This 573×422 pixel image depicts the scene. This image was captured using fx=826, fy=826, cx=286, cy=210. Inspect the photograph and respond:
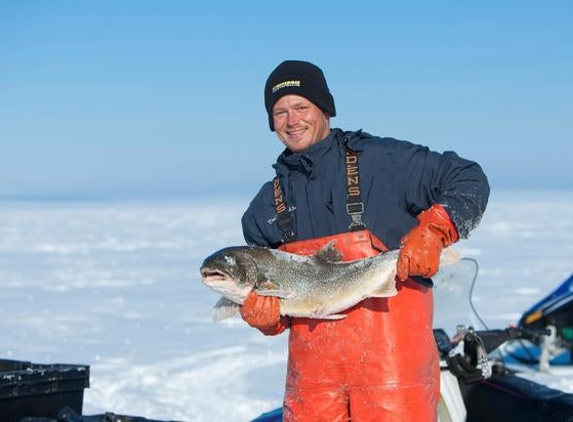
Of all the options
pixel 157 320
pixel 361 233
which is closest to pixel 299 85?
pixel 361 233

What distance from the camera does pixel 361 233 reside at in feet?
9.43

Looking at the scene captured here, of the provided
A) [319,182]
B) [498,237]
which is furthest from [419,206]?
[498,237]

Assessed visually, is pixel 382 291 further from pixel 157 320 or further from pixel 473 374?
pixel 157 320

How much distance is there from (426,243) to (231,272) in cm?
64

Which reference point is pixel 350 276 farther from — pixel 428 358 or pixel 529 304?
pixel 529 304

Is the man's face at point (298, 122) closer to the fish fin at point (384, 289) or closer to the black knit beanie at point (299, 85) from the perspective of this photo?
the black knit beanie at point (299, 85)

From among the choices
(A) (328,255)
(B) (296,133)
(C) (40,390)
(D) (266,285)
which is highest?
(B) (296,133)

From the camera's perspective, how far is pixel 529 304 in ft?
38.4

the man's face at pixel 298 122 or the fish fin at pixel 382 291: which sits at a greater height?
the man's face at pixel 298 122

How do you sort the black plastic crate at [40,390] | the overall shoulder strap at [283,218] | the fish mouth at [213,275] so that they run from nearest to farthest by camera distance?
the fish mouth at [213,275]
the overall shoulder strap at [283,218]
the black plastic crate at [40,390]

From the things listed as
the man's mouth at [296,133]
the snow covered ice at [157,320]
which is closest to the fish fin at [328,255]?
the man's mouth at [296,133]

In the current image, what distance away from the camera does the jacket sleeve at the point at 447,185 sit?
279cm

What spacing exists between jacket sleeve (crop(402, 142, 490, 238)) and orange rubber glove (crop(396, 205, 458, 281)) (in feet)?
0.14

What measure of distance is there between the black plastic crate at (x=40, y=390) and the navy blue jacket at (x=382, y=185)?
5.50ft
